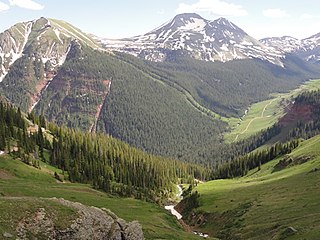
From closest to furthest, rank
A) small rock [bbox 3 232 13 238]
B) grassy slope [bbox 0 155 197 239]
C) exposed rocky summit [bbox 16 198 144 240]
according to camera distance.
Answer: small rock [bbox 3 232 13 238]
exposed rocky summit [bbox 16 198 144 240]
grassy slope [bbox 0 155 197 239]

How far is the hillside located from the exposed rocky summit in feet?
83.0

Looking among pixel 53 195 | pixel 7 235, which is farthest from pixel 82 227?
pixel 53 195

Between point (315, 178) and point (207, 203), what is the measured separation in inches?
1432

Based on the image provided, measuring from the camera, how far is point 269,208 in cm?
8850

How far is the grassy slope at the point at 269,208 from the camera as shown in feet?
220

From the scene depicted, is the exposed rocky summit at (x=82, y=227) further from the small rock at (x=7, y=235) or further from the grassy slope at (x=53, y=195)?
the grassy slope at (x=53, y=195)

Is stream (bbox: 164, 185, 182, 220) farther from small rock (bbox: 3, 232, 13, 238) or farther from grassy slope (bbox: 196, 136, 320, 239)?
small rock (bbox: 3, 232, 13, 238)

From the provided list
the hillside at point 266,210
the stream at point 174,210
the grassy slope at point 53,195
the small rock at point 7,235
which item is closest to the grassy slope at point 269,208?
the hillside at point 266,210

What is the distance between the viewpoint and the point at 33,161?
4835 inches

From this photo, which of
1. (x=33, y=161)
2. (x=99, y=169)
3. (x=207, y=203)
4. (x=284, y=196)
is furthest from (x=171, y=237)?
(x=99, y=169)

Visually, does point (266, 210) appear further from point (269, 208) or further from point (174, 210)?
point (174, 210)

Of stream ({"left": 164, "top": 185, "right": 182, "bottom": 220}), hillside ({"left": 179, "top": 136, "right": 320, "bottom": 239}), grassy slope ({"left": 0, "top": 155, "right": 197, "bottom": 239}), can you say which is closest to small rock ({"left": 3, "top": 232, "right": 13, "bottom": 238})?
grassy slope ({"left": 0, "top": 155, "right": 197, "bottom": 239})

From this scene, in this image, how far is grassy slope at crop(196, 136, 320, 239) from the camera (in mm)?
66950

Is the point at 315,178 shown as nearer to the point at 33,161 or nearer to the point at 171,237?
the point at 171,237
